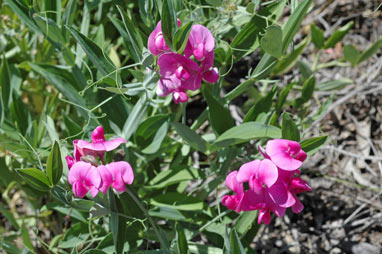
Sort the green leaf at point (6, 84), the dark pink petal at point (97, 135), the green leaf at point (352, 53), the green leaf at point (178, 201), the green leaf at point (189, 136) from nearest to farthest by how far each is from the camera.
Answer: the dark pink petal at point (97, 135) < the green leaf at point (189, 136) < the green leaf at point (178, 201) < the green leaf at point (6, 84) < the green leaf at point (352, 53)

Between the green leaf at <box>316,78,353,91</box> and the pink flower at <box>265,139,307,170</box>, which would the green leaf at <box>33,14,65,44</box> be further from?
the green leaf at <box>316,78,353,91</box>

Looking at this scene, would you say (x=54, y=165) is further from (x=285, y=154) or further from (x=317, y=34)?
(x=317, y=34)

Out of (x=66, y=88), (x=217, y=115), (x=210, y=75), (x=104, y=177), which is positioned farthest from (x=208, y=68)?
(x=66, y=88)

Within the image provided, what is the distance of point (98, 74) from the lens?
4.46ft

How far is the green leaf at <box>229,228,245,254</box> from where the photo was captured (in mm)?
1025

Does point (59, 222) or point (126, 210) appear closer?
point (126, 210)

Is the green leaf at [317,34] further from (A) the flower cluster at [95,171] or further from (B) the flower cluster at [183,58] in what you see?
(A) the flower cluster at [95,171]

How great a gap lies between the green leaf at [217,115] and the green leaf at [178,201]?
210 mm

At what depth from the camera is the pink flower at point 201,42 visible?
1036 millimetres

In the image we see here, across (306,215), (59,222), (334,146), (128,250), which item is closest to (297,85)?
(334,146)

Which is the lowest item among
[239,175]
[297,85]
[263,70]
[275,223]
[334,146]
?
[275,223]

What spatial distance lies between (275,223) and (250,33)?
2.51 ft

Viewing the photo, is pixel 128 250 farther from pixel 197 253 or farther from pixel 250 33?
pixel 250 33

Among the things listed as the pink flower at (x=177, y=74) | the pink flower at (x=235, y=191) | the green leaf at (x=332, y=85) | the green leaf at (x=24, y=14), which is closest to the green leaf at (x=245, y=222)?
the pink flower at (x=235, y=191)
